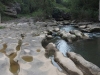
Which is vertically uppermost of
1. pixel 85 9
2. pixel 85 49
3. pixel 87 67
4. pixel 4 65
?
pixel 85 9

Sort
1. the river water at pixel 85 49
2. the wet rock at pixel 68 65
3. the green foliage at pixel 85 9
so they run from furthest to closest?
1. the green foliage at pixel 85 9
2. the river water at pixel 85 49
3. the wet rock at pixel 68 65

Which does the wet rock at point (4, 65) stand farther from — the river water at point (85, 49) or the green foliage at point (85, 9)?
the green foliage at point (85, 9)

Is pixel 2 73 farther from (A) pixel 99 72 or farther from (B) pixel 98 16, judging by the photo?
(B) pixel 98 16

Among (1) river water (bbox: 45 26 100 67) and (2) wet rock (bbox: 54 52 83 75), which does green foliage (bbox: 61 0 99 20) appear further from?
(2) wet rock (bbox: 54 52 83 75)

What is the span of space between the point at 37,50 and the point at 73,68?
8.05 ft

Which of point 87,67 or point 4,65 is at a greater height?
point 4,65

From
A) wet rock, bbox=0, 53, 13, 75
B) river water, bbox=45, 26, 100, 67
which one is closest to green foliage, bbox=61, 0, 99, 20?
river water, bbox=45, 26, 100, 67

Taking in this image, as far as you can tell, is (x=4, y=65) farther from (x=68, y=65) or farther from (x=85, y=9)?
(x=85, y=9)

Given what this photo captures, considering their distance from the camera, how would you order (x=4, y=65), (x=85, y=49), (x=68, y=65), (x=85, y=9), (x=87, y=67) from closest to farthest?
(x=87, y=67)
(x=68, y=65)
(x=4, y=65)
(x=85, y=49)
(x=85, y=9)

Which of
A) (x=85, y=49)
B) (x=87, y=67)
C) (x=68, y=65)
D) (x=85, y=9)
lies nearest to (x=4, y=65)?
(x=68, y=65)

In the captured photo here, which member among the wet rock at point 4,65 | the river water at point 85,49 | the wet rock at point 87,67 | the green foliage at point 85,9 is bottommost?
the river water at point 85,49

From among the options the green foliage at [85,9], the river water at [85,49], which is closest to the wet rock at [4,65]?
the river water at [85,49]

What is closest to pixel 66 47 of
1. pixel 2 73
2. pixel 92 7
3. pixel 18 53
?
pixel 18 53

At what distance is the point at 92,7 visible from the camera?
70.9ft
